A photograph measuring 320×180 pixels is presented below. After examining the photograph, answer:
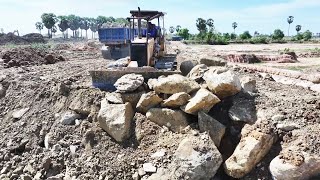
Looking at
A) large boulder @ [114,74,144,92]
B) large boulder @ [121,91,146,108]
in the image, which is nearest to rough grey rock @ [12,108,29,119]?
large boulder @ [114,74,144,92]

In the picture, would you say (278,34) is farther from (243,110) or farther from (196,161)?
(196,161)

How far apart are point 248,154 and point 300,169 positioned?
727 millimetres

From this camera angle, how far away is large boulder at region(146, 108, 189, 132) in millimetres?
5887

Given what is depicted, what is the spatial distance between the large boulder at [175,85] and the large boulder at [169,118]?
41cm

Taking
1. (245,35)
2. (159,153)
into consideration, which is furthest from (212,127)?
(245,35)

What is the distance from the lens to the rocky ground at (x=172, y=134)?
5.10 meters

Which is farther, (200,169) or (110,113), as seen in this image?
(110,113)

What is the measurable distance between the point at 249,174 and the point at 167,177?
3.89 ft

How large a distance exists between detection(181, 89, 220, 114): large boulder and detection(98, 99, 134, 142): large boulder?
3.44 feet

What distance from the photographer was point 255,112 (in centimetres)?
588

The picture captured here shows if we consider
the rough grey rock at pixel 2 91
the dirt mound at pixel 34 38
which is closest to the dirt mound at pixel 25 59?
the rough grey rock at pixel 2 91

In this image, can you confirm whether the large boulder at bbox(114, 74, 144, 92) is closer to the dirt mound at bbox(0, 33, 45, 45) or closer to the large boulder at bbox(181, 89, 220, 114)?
the large boulder at bbox(181, 89, 220, 114)

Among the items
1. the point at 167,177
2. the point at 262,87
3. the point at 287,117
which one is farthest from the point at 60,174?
the point at 262,87

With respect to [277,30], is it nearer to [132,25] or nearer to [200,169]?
[132,25]
